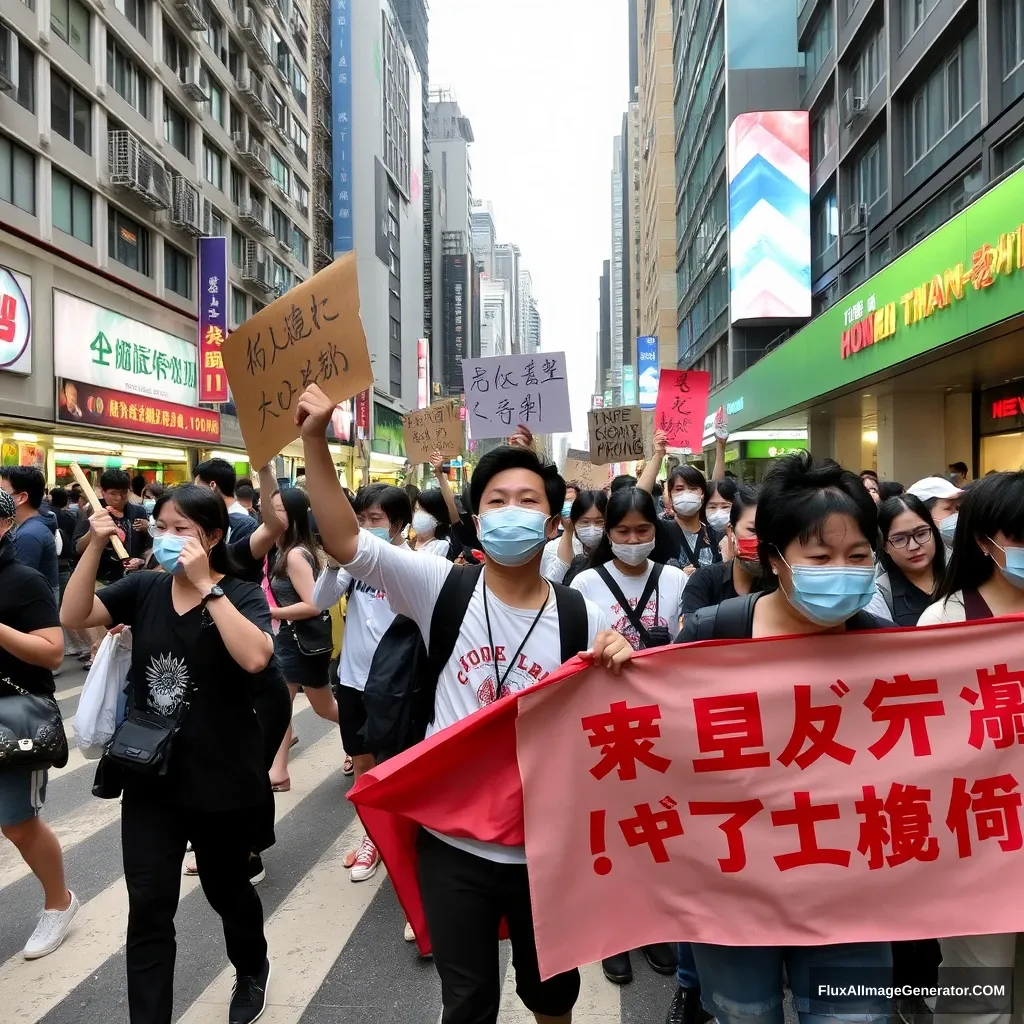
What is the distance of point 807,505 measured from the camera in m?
2.09

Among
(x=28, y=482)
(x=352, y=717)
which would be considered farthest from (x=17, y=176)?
(x=352, y=717)

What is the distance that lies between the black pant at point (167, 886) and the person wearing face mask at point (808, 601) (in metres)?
1.56

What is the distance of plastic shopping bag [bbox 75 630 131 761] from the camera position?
2914mm

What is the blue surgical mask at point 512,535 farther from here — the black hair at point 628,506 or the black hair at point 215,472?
the black hair at point 215,472

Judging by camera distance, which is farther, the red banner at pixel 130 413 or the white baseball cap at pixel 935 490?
the red banner at pixel 130 413

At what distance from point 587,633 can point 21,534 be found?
5.19 metres

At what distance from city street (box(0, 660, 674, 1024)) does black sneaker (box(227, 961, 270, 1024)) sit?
65mm

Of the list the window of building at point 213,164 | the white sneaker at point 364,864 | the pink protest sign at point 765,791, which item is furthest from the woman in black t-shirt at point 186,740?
the window of building at point 213,164

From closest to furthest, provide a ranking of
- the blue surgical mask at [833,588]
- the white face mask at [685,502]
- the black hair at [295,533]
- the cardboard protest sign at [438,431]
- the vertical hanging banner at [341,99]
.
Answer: the blue surgical mask at [833,588] < the black hair at [295,533] < the white face mask at [685,502] < the cardboard protest sign at [438,431] < the vertical hanging banner at [341,99]

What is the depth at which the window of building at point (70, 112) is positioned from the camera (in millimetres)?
18062

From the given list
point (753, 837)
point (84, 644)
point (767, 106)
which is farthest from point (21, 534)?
point (767, 106)

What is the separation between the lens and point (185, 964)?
11.1ft

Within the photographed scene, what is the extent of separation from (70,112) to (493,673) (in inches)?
836

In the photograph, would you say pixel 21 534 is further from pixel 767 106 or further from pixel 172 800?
pixel 767 106
